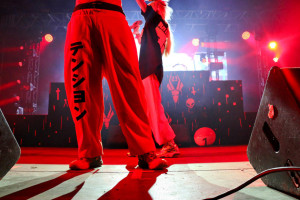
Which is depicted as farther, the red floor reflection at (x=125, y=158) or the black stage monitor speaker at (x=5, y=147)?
the red floor reflection at (x=125, y=158)

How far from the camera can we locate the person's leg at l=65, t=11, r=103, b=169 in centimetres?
129

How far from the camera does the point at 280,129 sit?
723 mm

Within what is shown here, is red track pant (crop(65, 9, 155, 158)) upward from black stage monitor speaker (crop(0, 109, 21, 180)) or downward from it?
upward

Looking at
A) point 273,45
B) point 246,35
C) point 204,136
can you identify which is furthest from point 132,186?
point 246,35

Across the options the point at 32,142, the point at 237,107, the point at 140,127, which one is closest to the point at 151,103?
the point at 140,127

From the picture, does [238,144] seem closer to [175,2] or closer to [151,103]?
[151,103]

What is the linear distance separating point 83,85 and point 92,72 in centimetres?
11

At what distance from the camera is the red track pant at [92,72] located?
1.28m

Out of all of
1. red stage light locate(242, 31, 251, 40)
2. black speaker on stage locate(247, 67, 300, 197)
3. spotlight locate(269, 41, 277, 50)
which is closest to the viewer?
black speaker on stage locate(247, 67, 300, 197)

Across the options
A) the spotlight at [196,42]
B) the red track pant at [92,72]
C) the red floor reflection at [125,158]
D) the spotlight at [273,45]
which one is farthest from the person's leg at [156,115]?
the spotlight at [196,42]

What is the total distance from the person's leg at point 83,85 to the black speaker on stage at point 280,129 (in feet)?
3.10

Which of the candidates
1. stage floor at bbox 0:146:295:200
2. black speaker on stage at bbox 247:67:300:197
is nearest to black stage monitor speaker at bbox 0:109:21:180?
stage floor at bbox 0:146:295:200

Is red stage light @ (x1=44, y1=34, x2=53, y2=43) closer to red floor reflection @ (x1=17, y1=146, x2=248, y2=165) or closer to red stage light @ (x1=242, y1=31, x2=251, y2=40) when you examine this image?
red floor reflection @ (x1=17, y1=146, x2=248, y2=165)

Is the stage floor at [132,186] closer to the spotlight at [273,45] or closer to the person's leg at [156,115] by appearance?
the person's leg at [156,115]
